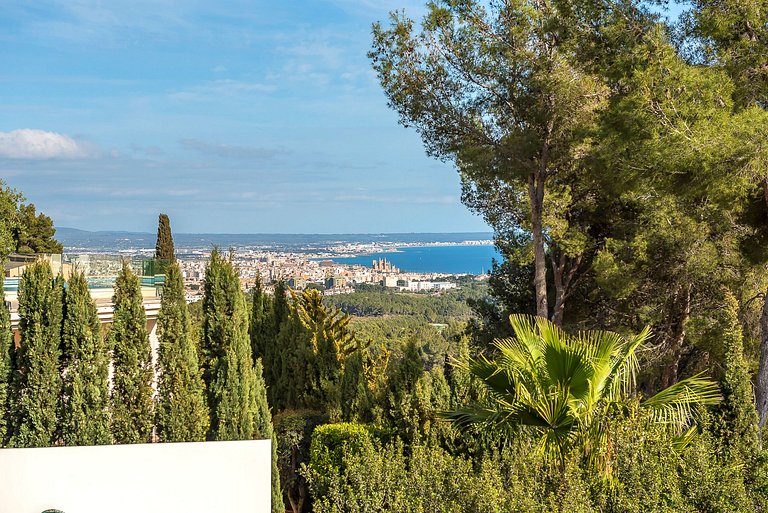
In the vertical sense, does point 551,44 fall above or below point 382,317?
above

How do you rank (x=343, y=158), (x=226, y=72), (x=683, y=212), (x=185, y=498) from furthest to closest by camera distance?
1. (x=343, y=158)
2. (x=226, y=72)
3. (x=683, y=212)
4. (x=185, y=498)

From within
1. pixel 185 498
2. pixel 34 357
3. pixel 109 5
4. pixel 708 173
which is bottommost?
pixel 185 498

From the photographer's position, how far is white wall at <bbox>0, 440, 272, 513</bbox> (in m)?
5.54

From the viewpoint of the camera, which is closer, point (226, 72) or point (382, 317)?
point (382, 317)

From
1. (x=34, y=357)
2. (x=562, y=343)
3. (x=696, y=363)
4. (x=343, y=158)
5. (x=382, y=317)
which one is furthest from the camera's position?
(x=343, y=158)

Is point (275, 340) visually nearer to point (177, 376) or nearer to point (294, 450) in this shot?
point (294, 450)

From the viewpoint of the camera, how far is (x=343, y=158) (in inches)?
1638

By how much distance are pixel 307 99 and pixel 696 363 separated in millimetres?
22228

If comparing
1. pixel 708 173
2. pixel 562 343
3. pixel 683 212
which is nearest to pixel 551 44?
pixel 683 212

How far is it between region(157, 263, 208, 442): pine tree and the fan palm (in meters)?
3.11

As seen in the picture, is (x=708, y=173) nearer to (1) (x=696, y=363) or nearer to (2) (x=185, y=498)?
(2) (x=185, y=498)

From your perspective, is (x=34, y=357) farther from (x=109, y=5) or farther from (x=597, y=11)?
(x=109, y=5)

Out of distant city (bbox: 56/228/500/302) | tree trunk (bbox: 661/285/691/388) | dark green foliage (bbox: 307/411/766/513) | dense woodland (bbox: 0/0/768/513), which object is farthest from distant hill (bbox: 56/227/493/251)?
dark green foliage (bbox: 307/411/766/513)

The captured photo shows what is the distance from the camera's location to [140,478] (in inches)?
227
